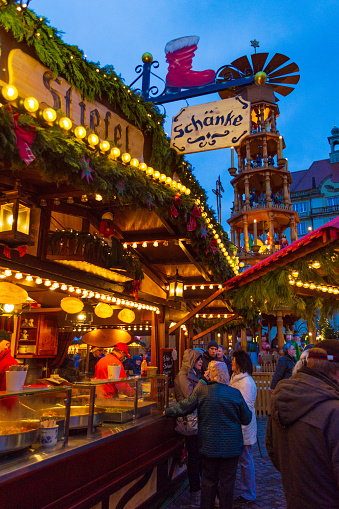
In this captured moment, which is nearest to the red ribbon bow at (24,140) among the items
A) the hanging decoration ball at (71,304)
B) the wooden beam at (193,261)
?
the wooden beam at (193,261)

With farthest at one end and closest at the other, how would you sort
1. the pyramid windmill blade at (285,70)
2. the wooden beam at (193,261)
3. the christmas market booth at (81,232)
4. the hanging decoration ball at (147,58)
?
1. the pyramid windmill blade at (285,70)
2. the wooden beam at (193,261)
3. the hanging decoration ball at (147,58)
4. the christmas market booth at (81,232)

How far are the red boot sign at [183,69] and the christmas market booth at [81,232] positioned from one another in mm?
654

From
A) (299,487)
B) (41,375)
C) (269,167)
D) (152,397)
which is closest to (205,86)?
(152,397)

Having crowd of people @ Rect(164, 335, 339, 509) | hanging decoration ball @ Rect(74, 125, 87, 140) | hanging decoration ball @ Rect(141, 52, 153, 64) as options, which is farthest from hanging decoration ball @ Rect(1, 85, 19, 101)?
hanging decoration ball @ Rect(141, 52, 153, 64)

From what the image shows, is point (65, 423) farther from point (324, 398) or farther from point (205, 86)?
point (205, 86)

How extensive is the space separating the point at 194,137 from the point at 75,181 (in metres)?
2.75

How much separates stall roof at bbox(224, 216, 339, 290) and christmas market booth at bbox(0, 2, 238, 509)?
1.08 metres

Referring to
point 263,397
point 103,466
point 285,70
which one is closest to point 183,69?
point 103,466

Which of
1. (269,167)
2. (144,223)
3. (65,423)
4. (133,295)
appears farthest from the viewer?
(269,167)

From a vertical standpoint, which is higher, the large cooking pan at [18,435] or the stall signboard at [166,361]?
the stall signboard at [166,361]

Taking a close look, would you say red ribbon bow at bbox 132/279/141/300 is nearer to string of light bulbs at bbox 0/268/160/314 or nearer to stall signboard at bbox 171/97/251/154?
string of light bulbs at bbox 0/268/160/314

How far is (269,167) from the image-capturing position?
36.8 m

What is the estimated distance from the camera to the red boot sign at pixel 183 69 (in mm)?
6180

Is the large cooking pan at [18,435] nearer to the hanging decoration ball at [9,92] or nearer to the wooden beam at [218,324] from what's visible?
the hanging decoration ball at [9,92]
